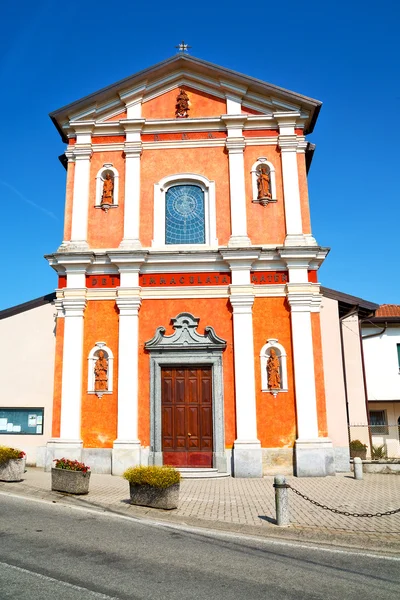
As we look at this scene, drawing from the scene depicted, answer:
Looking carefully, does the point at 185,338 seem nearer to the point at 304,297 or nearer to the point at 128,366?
the point at 128,366

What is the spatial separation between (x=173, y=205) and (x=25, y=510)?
34.6 feet

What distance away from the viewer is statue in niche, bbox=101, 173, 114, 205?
16.6m

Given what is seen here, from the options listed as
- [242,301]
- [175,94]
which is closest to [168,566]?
[242,301]

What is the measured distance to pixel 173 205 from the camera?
16734 millimetres

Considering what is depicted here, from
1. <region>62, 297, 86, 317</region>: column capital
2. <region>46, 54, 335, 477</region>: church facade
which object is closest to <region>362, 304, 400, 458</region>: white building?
<region>46, 54, 335, 477</region>: church facade

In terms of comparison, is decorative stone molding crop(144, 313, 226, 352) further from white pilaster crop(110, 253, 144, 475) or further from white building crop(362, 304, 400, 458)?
white building crop(362, 304, 400, 458)

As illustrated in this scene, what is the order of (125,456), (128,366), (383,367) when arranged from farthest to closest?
1. (383,367)
2. (128,366)
3. (125,456)

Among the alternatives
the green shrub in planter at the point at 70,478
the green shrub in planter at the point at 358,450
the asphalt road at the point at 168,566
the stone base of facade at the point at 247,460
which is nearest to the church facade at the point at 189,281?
the stone base of facade at the point at 247,460

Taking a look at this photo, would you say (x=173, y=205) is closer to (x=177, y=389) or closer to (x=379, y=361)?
(x=177, y=389)

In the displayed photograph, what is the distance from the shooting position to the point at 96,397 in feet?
48.9

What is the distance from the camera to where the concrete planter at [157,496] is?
31.6 feet

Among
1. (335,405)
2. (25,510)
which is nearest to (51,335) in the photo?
(25,510)

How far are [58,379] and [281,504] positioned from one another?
29.0 feet

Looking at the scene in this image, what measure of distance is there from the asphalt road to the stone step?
5.45 m
